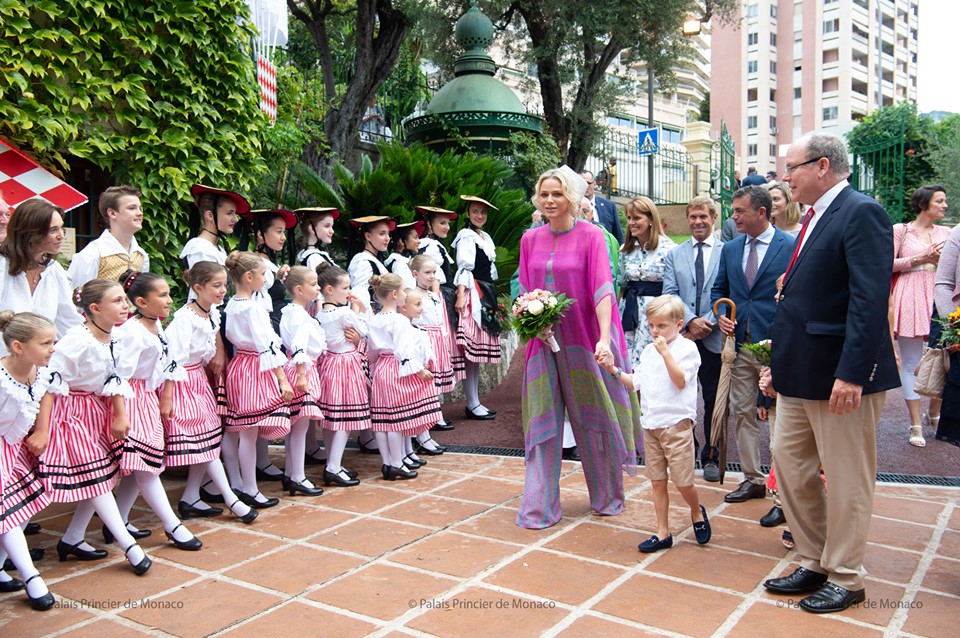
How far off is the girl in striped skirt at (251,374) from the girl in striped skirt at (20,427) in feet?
4.56

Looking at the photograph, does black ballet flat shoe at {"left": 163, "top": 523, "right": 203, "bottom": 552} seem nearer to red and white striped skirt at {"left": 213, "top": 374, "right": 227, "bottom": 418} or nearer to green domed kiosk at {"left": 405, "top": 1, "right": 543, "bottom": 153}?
red and white striped skirt at {"left": 213, "top": 374, "right": 227, "bottom": 418}

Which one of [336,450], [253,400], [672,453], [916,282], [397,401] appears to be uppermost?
[916,282]

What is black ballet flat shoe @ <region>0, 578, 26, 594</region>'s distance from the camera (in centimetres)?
389

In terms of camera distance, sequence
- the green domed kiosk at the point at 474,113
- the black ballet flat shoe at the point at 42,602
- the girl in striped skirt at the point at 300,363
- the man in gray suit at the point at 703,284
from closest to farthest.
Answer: the black ballet flat shoe at the point at 42,602 < the girl in striped skirt at the point at 300,363 < the man in gray suit at the point at 703,284 < the green domed kiosk at the point at 474,113

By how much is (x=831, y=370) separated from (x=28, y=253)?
413 centimetres

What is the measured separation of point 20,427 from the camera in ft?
12.4

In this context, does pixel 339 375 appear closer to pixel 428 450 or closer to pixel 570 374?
pixel 428 450

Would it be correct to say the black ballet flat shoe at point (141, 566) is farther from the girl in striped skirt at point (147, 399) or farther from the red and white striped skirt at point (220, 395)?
the red and white striped skirt at point (220, 395)

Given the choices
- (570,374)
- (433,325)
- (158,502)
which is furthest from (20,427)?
(433,325)

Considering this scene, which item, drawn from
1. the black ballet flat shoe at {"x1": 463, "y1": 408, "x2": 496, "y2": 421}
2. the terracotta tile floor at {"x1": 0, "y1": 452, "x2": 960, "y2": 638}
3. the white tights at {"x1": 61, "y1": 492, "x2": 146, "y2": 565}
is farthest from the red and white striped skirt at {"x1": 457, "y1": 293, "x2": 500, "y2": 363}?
the white tights at {"x1": 61, "y1": 492, "x2": 146, "y2": 565}

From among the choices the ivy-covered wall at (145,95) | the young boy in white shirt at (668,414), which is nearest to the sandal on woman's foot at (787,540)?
the young boy in white shirt at (668,414)

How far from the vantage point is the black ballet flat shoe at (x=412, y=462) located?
20.3ft

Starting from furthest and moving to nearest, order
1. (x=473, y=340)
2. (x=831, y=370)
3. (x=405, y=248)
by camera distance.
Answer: (x=473, y=340) < (x=405, y=248) < (x=831, y=370)

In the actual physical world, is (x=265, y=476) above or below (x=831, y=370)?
below
